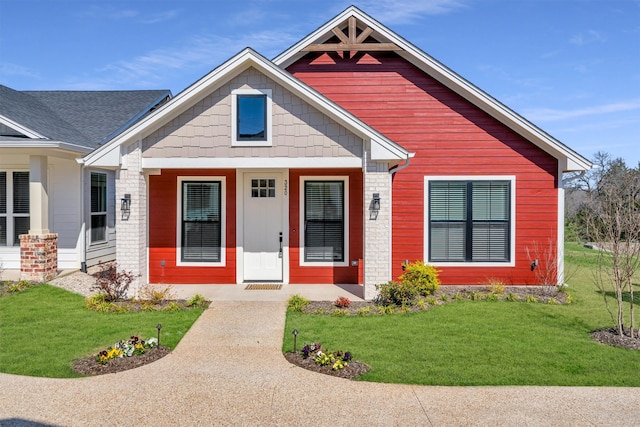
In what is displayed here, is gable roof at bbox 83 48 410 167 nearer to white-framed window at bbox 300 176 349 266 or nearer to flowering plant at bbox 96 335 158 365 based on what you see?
white-framed window at bbox 300 176 349 266

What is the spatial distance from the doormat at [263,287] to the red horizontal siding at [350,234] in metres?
0.50

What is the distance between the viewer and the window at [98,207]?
13.4 m

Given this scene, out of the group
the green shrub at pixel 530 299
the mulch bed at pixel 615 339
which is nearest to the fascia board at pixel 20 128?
the green shrub at pixel 530 299

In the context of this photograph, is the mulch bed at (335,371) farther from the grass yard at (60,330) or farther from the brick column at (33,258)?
the brick column at (33,258)

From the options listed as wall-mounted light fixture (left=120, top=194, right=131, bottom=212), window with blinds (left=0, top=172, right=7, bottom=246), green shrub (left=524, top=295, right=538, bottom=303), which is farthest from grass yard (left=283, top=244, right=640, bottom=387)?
window with blinds (left=0, top=172, right=7, bottom=246)

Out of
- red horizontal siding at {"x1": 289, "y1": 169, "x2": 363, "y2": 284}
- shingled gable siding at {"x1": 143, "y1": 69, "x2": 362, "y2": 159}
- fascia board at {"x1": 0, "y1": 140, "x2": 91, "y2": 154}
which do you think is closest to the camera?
shingled gable siding at {"x1": 143, "y1": 69, "x2": 362, "y2": 159}

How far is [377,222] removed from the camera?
389 inches

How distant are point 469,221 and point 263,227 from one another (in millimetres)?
5129

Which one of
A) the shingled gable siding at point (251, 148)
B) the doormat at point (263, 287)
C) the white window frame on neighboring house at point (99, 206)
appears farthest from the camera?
the white window frame on neighboring house at point (99, 206)

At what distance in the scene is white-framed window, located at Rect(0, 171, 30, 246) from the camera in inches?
496

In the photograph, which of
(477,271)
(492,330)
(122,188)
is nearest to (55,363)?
(122,188)

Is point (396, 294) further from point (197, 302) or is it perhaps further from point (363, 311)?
point (197, 302)

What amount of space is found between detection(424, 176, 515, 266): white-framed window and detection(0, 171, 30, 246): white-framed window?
1083 cm

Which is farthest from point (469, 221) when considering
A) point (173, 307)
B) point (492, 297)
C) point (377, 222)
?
point (173, 307)
